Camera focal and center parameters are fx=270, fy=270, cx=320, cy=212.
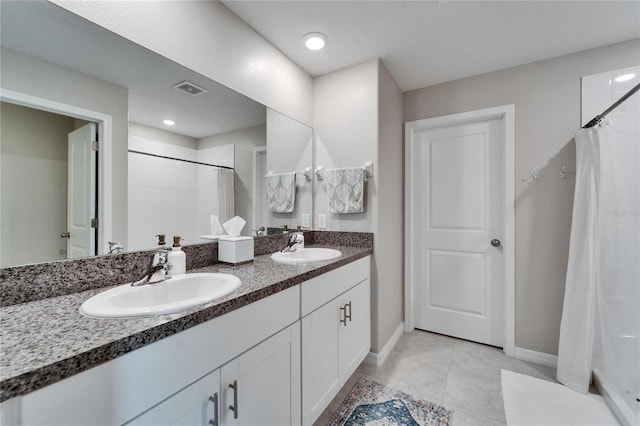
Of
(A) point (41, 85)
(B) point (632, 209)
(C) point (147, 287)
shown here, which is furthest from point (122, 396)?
(B) point (632, 209)

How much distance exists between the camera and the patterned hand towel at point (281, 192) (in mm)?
2002

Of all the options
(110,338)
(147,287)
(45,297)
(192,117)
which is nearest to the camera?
(110,338)

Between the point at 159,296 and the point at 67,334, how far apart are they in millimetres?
414

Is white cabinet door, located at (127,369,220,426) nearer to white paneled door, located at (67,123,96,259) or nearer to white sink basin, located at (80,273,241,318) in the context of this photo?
white sink basin, located at (80,273,241,318)

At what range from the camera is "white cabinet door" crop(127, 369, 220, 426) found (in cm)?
71

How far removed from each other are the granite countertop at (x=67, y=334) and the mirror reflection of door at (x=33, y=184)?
191 millimetres

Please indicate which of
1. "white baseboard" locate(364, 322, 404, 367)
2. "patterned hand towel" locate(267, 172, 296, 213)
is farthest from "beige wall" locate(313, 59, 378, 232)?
"white baseboard" locate(364, 322, 404, 367)

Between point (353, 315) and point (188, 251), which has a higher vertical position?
point (188, 251)

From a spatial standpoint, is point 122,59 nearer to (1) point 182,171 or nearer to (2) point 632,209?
(1) point 182,171

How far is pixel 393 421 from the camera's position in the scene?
4.94 ft

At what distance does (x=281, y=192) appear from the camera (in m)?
2.09

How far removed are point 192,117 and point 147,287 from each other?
0.91 m

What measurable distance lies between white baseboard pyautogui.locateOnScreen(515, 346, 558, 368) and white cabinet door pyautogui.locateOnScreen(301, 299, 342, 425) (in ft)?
5.19

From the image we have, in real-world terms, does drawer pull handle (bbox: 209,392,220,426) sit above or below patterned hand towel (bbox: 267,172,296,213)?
below
